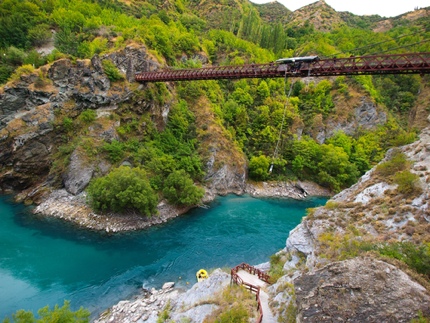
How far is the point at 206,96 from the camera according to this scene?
37438 millimetres

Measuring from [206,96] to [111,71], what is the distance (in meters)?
14.7

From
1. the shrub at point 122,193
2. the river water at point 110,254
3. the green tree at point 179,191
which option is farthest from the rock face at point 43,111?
the green tree at point 179,191

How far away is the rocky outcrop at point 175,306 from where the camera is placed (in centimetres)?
1039

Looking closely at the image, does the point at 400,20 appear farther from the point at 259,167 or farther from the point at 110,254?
the point at 110,254

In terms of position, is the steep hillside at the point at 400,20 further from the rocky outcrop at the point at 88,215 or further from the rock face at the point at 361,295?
the rock face at the point at 361,295

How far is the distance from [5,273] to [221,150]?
80.9 ft

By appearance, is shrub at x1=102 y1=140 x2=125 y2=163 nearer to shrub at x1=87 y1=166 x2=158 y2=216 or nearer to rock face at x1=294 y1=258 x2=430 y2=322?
shrub at x1=87 y1=166 x2=158 y2=216

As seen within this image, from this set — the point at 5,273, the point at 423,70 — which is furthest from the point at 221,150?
the point at 5,273

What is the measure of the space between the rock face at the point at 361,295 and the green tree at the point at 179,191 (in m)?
18.7

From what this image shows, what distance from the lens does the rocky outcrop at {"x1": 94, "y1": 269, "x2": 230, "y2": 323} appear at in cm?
1039

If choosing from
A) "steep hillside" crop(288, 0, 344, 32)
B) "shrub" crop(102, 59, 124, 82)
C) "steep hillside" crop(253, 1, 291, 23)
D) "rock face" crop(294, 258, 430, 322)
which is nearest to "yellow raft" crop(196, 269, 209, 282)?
"rock face" crop(294, 258, 430, 322)

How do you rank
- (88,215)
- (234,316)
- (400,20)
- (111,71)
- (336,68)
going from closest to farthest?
(234,316) → (336,68) → (88,215) → (111,71) → (400,20)

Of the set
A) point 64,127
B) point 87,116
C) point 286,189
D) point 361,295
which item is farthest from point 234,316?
point 286,189

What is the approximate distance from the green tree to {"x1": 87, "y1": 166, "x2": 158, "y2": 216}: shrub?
2347mm
